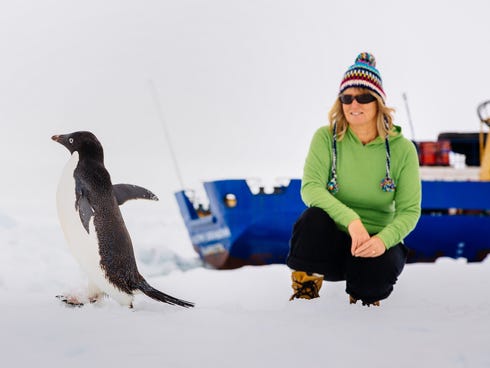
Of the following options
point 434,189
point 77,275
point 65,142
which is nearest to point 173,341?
point 65,142

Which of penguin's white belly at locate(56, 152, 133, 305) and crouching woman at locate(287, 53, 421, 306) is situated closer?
penguin's white belly at locate(56, 152, 133, 305)

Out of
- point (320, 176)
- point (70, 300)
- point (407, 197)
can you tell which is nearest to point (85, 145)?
point (70, 300)

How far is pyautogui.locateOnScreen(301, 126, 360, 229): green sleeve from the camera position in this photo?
5.48 feet

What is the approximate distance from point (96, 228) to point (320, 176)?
27.5 inches

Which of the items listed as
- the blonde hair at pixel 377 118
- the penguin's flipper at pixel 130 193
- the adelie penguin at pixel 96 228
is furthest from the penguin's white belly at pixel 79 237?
the blonde hair at pixel 377 118

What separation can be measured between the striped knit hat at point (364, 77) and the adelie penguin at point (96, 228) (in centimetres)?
77

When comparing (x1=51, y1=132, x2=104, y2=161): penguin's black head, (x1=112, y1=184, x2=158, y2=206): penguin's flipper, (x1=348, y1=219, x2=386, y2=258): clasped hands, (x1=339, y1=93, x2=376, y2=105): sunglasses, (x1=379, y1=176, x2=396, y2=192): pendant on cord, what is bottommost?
(x1=348, y1=219, x2=386, y2=258): clasped hands

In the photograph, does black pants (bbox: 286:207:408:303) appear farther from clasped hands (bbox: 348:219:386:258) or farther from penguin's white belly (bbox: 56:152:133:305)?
penguin's white belly (bbox: 56:152:133:305)

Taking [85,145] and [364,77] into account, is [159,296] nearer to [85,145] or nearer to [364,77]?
[85,145]

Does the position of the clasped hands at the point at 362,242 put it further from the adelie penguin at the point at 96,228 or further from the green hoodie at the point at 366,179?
the adelie penguin at the point at 96,228

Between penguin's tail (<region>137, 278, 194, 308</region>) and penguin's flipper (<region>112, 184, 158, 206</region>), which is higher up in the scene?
penguin's flipper (<region>112, 184, 158, 206</region>)

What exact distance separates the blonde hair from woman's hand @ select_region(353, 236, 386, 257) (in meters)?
0.34

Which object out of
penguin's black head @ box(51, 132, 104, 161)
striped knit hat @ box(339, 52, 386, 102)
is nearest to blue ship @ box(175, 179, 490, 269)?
striped knit hat @ box(339, 52, 386, 102)

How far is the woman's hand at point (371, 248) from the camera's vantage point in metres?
1.59
